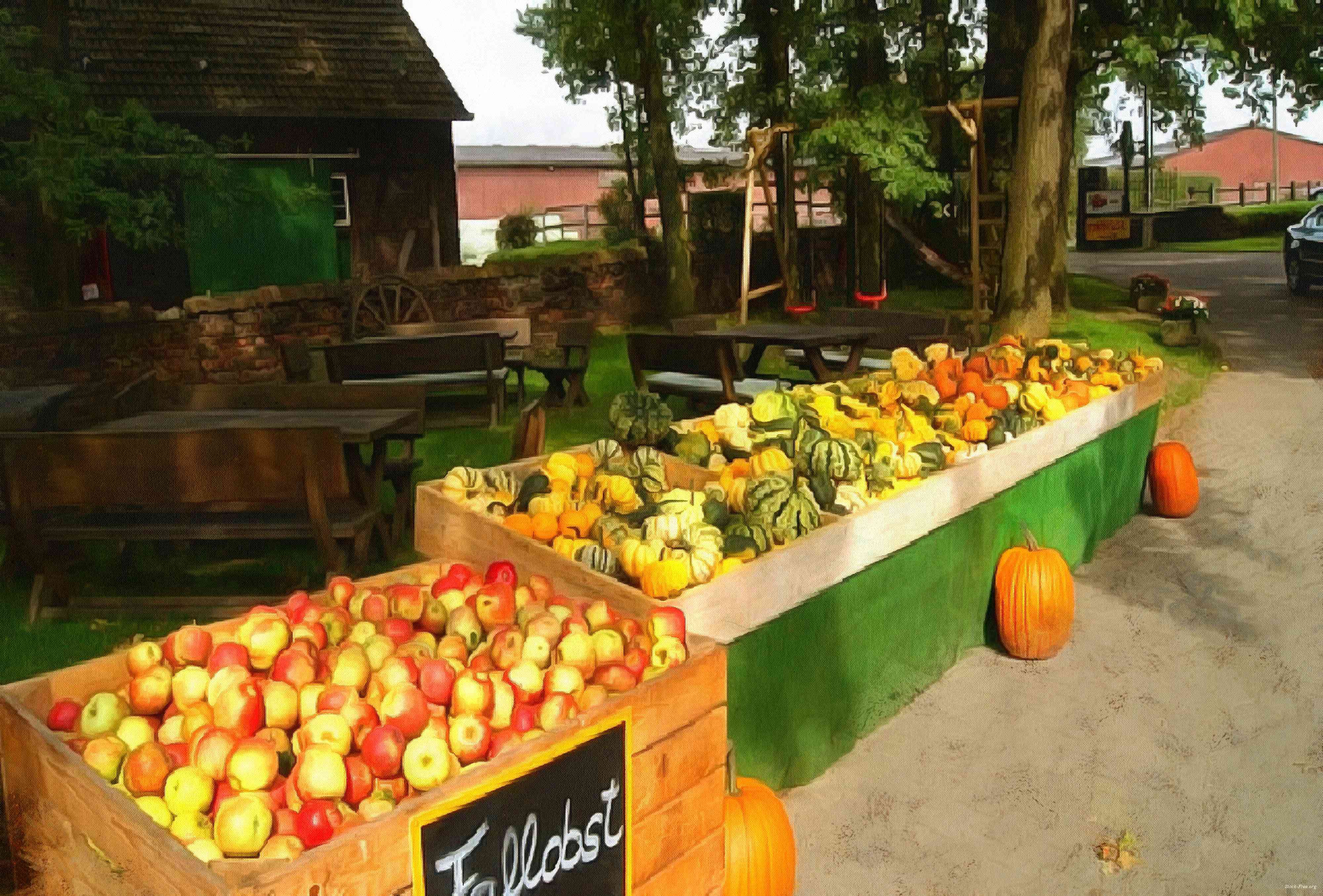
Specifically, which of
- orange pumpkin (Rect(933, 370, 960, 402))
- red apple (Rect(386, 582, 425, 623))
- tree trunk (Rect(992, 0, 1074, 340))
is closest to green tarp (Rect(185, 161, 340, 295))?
tree trunk (Rect(992, 0, 1074, 340))

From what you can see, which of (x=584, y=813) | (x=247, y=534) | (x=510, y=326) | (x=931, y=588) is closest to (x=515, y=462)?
(x=247, y=534)

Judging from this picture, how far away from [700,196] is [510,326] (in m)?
9.53

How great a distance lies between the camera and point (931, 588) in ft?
16.1

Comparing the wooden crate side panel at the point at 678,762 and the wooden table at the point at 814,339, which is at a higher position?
the wooden table at the point at 814,339

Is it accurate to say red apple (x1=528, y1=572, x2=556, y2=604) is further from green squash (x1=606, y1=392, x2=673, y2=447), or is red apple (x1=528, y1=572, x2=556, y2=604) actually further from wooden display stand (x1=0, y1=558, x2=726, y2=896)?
green squash (x1=606, y1=392, x2=673, y2=447)

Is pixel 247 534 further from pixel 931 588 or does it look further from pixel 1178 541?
pixel 1178 541

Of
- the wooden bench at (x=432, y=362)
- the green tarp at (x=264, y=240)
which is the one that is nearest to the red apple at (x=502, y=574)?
the wooden bench at (x=432, y=362)

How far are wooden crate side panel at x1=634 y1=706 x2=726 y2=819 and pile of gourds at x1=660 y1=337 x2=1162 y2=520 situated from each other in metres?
1.07

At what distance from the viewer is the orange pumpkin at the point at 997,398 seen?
628 centimetres

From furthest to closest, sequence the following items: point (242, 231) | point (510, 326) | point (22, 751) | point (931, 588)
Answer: point (242, 231)
point (510, 326)
point (931, 588)
point (22, 751)

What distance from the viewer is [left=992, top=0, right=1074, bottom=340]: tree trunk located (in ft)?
45.3

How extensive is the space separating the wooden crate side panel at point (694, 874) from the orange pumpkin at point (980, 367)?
4.59m

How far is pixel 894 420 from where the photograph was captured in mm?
5688

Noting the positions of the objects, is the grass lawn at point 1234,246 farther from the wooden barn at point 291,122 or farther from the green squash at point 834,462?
the green squash at point 834,462
